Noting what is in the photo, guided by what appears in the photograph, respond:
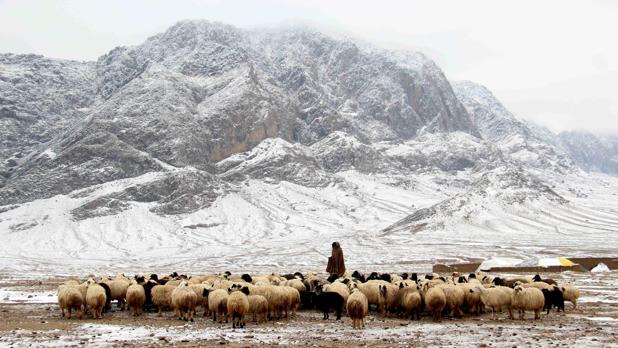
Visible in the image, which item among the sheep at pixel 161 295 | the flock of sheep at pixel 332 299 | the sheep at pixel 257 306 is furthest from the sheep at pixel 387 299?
the sheep at pixel 161 295

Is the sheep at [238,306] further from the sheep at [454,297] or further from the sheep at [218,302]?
the sheep at [454,297]

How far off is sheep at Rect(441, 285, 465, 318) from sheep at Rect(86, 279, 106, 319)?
48.2ft

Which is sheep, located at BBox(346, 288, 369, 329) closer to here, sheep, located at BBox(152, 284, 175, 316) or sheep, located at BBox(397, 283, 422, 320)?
sheep, located at BBox(397, 283, 422, 320)

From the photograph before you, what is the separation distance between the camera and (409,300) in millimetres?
23875

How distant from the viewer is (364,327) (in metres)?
21.8

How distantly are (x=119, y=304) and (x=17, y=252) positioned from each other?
136 metres

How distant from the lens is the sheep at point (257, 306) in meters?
23.3

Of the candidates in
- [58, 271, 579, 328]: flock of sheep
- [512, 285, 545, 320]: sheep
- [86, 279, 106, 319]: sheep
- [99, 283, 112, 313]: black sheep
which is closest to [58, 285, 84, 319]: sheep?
[58, 271, 579, 328]: flock of sheep

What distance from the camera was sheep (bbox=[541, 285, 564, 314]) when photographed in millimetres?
24750

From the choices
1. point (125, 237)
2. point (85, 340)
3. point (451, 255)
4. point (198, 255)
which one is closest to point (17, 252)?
point (125, 237)

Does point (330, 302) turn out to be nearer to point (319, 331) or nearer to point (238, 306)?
point (319, 331)

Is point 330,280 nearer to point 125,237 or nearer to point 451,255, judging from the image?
point 451,255

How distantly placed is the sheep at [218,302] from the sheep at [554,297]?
44.4 feet

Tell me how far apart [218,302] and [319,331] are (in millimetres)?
4744
